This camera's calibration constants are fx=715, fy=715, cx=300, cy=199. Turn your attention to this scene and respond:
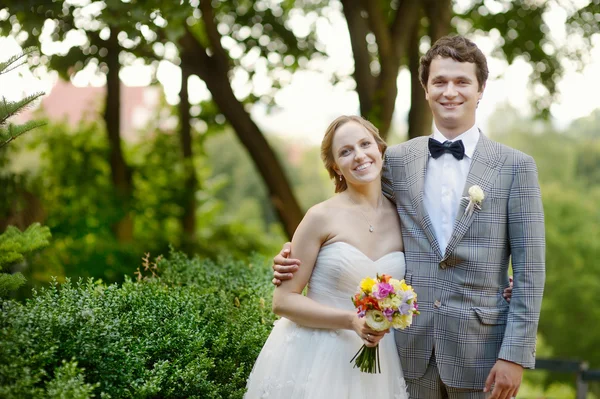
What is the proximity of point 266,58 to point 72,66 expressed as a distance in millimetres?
2580

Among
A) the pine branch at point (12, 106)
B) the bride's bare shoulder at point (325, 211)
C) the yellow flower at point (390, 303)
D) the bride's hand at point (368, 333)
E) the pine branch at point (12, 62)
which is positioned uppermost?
the pine branch at point (12, 62)

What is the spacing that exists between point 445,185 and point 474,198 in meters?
0.26

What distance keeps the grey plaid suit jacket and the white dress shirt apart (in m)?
0.05

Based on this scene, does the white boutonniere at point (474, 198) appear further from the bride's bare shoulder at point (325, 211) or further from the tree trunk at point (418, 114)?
the tree trunk at point (418, 114)

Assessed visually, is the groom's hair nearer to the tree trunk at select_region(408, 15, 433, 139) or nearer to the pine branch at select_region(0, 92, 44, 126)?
the pine branch at select_region(0, 92, 44, 126)

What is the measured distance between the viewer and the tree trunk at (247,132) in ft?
25.9

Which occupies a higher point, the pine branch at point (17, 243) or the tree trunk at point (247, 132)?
the tree trunk at point (247, 132)

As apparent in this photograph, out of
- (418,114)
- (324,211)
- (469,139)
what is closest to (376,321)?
(324,211)

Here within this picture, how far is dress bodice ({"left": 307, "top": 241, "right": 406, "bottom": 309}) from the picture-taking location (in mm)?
3301

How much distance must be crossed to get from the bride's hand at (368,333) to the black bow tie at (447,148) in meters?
0.88

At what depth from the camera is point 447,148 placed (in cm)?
330

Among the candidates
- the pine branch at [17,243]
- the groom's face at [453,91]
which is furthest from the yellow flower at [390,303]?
the pine branch at [17,243]

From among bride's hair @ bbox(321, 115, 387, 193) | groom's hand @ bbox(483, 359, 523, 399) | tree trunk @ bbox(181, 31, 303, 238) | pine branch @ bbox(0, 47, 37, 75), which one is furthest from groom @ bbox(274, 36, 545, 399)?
tree trunk @ bbox(181, 31, 303, 238)

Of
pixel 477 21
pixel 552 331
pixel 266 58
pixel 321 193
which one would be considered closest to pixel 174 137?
pixel 266 58
